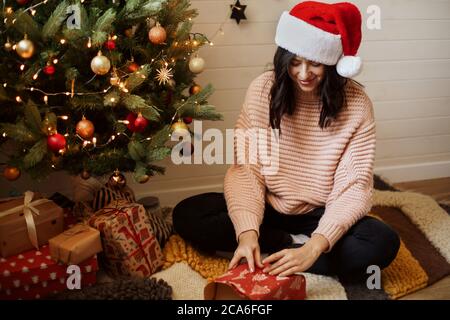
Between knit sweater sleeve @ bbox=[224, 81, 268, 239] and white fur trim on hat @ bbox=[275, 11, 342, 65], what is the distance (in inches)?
8.5

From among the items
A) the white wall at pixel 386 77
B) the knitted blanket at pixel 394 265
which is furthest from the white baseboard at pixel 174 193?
the knitted blanket at pixel 394 265

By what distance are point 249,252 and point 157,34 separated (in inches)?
24.3

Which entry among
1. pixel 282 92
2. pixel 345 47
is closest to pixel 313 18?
pixel 345 47

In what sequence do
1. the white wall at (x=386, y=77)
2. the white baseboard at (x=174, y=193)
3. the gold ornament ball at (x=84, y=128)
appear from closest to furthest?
the gold ornament ball at (x=84, y=128) < the white wall at (x=386, y=77) < the white baseboard at (x=174, y=193)

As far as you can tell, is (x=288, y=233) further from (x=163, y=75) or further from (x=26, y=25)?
(x=26, y=25)

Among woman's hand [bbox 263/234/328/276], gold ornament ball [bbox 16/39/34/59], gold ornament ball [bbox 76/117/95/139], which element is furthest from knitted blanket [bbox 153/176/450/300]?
gold ornament ball [bbox 16/39/34/59]

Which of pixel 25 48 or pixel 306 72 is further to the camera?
pixel 306 72

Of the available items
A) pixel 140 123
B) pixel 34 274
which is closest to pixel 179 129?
pixel 140 123

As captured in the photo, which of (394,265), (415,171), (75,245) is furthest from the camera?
(415,171)

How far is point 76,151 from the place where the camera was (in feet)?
4.32

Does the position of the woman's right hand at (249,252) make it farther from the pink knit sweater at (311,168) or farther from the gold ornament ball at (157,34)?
the gold ornament ball at (157,34)

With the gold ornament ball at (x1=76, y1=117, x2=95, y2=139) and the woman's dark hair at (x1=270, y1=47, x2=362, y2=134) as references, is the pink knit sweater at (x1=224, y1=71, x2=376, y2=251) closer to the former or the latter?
the woman's dark hair at (x1=270, y1=47, x2=362, y2=134)

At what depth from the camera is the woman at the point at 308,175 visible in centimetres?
123

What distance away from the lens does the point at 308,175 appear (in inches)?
56.7
